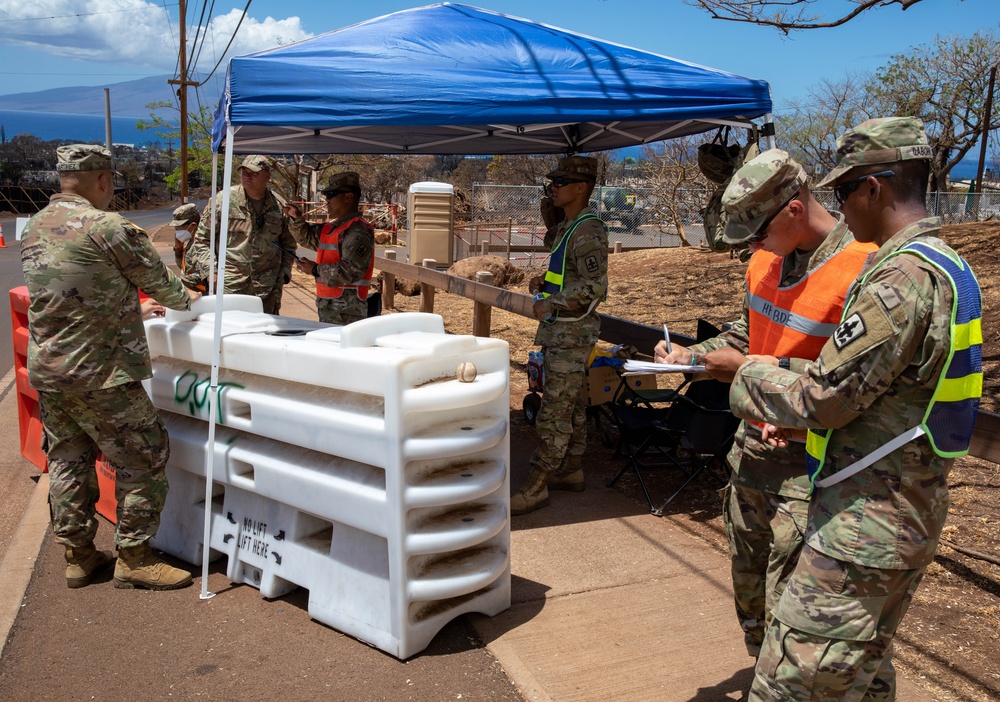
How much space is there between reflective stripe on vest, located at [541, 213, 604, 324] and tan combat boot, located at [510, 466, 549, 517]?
96cm

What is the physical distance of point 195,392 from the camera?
4.19 metres

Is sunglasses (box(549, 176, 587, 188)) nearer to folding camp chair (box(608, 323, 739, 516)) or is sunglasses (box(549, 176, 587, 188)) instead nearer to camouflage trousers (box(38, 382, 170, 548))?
folding camp chair (box(608, 323, 739, 516))

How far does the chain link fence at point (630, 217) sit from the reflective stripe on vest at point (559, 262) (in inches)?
575

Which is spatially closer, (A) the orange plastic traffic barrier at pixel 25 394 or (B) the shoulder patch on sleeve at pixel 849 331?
(B) the shoulder patch on sleeve at pixel 849 331

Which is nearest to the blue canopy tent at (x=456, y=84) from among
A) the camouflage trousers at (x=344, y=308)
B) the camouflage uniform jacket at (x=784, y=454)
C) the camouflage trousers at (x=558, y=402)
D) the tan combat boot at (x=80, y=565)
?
the tan combat boot at (x=80, y=565)

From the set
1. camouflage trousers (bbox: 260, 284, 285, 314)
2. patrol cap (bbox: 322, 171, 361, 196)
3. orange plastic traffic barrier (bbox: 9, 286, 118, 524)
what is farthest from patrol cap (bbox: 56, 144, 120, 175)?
camouflage trousers (bbox: 260, 284, 285, 314)

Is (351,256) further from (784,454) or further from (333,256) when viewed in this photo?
(784,454)

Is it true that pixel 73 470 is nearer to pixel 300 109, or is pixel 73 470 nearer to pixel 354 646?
pixel 354 646

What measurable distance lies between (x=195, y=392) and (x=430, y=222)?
15.4 meters

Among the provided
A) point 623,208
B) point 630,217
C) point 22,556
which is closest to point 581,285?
point 22,556

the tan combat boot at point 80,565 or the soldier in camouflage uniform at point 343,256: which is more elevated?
the soldier in camouflage uniform at point 343,256

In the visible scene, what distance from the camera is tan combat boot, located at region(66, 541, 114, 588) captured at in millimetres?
4109

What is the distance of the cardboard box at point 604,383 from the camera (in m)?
6.26

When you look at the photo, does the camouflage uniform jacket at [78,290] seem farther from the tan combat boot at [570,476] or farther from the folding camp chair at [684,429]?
the folding camp chair at [684,429]
